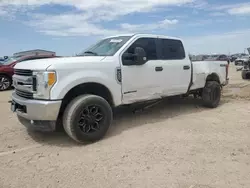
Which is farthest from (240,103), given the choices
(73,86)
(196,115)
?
(73,86)

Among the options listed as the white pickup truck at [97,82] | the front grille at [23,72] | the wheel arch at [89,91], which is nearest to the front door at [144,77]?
the white pickup truck at [97,82]

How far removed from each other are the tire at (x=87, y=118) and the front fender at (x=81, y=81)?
0.28m

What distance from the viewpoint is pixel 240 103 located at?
27.1ft

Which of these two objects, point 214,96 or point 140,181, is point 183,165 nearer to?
point 140,181

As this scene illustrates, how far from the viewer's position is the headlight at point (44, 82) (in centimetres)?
437

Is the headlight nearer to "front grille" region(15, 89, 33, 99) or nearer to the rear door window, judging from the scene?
"front grille" region(15, 89, 33, 99)

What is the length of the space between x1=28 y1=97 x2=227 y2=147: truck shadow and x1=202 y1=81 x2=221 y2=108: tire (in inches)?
9.5

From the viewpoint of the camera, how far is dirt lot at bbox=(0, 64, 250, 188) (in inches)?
135

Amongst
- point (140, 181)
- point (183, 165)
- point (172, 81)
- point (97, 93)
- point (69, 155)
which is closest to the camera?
point (140, 181)

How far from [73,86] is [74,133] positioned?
2.55ft

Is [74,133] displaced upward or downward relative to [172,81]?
downward

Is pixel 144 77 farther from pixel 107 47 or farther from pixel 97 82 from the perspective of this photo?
pixel 97 82

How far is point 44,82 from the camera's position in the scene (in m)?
4.38

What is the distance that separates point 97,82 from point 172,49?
2.47m
